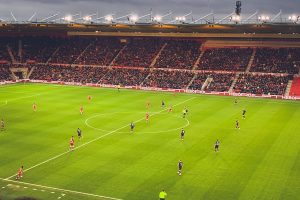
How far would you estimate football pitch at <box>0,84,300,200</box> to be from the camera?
→ 2644cm

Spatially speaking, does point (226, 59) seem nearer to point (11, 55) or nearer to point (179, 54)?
point (179, 54)

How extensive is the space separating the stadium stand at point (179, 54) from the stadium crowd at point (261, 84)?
1473 cm

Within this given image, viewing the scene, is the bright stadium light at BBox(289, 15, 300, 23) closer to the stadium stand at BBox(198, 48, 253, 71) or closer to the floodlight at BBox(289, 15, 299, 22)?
the floodlight at BBox(289, 15, 299, 22)

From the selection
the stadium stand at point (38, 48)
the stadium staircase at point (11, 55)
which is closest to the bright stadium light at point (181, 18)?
the stadium stand at point (38, 48)

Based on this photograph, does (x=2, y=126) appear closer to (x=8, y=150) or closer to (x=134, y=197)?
(x=8, y=150)

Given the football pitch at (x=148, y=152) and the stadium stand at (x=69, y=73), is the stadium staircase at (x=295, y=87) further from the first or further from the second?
the stadium stand at (x=69, y=73)

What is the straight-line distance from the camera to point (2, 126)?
43.0m

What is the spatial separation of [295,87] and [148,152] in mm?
47699

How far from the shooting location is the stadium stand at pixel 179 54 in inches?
3570

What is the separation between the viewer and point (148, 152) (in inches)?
1371

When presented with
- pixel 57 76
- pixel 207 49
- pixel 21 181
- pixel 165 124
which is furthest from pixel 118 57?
pixel 21 181

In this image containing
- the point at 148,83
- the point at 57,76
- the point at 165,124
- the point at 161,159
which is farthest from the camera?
the point at 57,76

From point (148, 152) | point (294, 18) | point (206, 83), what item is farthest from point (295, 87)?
point (148, 152)

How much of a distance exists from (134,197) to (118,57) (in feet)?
249
